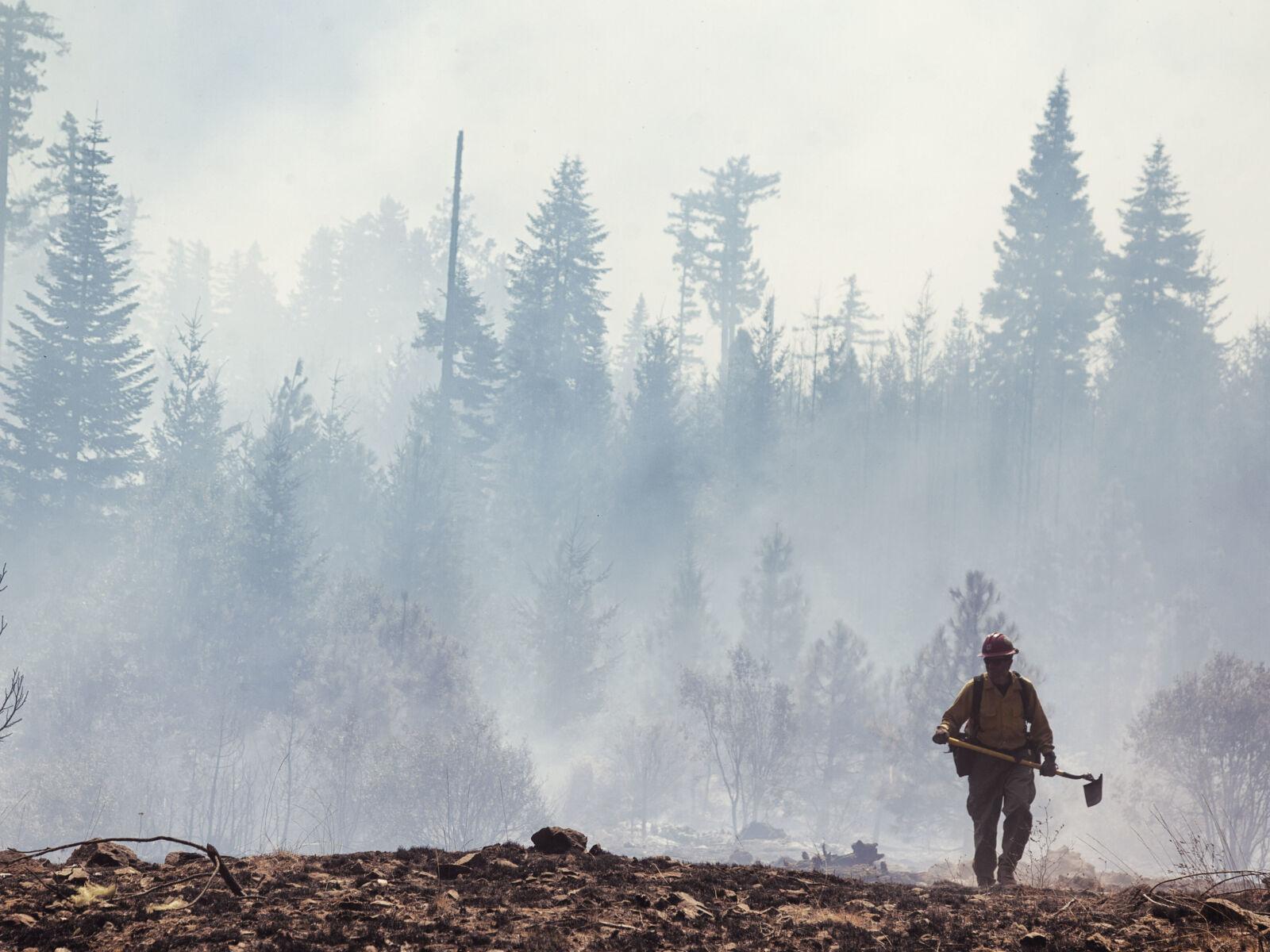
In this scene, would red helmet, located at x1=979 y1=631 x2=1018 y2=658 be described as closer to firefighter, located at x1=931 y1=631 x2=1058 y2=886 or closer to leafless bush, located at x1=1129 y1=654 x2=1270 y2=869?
firefighter, located at x1=931 y1=631 x2=1058 y2=886

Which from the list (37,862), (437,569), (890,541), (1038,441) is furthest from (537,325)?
(37,862)

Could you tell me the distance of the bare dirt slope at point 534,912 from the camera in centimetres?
487

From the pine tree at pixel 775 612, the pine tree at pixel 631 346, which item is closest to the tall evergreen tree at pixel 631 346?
the pine tree at pixel 631 346

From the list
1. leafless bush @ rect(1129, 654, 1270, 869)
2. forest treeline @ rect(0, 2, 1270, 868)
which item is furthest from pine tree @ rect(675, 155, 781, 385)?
leafless bush @ rect(1129, 654, 1270, 869)

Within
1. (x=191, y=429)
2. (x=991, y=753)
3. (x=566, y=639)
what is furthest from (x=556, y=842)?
(x=191, y=429)

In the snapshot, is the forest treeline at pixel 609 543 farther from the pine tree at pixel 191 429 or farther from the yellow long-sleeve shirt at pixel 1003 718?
the yellow long-sleeve shirt at pixel 1003 718

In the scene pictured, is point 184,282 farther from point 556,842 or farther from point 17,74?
point 556,842

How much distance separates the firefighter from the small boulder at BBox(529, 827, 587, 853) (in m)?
2.98

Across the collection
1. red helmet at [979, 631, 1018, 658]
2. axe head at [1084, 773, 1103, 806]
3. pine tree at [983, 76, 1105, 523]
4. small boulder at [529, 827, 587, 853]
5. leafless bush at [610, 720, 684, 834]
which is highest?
pine tree at [983, 76, 1105, 523]

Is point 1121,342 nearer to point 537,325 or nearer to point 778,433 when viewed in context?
point 778,433

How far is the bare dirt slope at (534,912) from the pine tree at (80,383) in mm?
63226

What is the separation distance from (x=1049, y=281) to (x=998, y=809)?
7443cm

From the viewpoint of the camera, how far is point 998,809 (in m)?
8.78

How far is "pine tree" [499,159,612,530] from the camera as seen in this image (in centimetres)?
7819
